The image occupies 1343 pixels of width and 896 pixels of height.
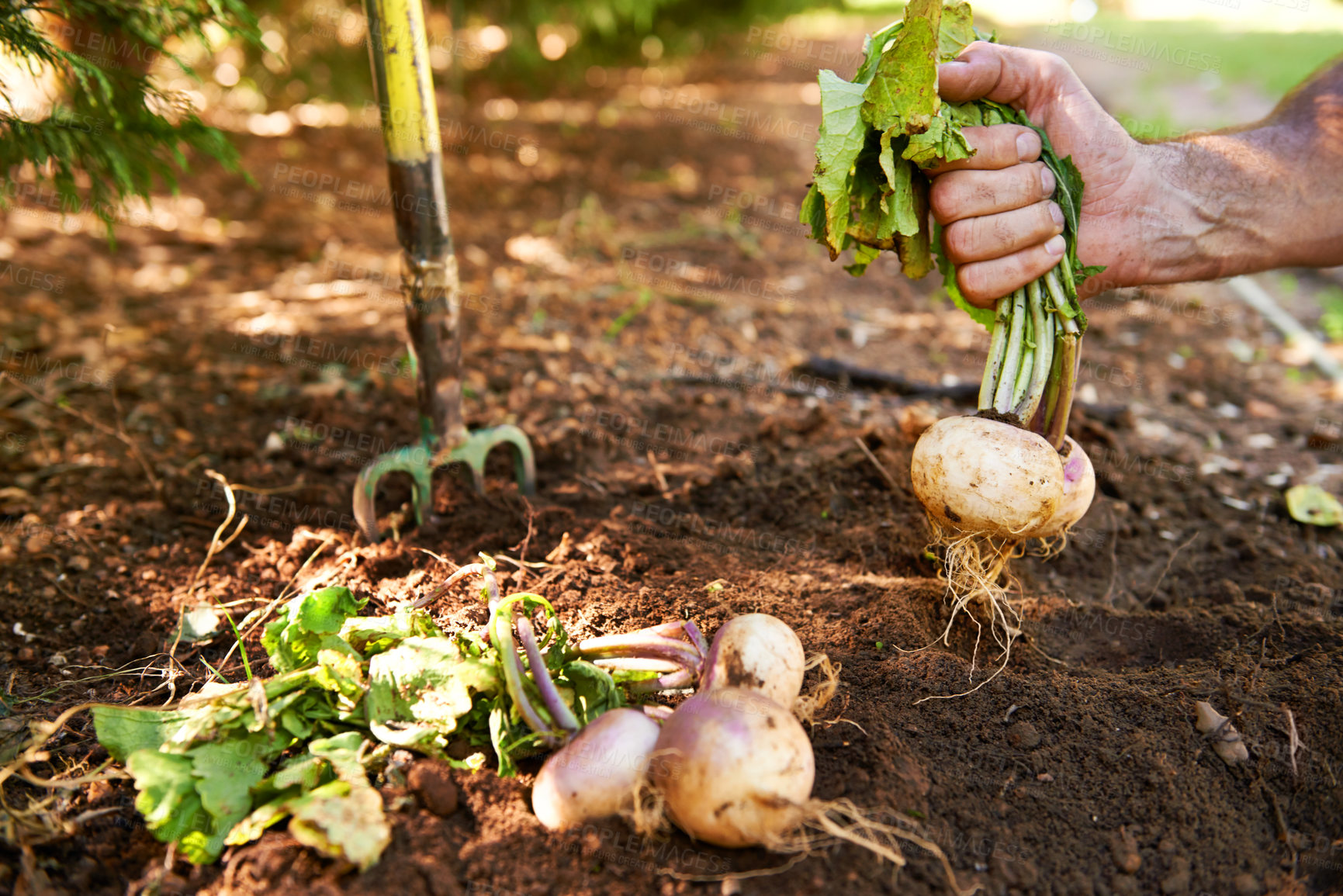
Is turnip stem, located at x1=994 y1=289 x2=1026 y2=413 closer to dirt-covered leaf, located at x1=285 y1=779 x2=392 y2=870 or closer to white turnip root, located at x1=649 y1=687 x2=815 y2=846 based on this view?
white turnip root, located at x1=649 y1=687 x2=815 y2=846

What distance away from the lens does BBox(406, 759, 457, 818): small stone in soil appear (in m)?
1.70

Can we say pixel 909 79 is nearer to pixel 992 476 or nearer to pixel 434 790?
pixel 992 476

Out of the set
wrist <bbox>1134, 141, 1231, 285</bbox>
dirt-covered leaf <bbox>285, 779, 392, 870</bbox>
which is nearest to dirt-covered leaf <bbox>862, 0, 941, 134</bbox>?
wrist <bbox>1134, 141, 1231, 285</bbox>

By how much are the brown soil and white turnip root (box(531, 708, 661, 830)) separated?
58 mm

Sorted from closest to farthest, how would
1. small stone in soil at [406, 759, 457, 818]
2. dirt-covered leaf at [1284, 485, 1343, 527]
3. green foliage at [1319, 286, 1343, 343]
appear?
small stone in soil at [406, 759, 457, 818] < dirt-covered leaf at [1284, 485, 1343, 527] < green foliage at [1319, 286, 1343, 343]

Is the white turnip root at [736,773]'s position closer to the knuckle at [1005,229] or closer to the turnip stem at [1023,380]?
the turnip stem at [1023,380]

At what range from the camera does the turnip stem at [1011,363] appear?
7.88 feet

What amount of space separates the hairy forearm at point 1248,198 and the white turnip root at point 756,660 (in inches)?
70.3

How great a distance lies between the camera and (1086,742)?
203 cm

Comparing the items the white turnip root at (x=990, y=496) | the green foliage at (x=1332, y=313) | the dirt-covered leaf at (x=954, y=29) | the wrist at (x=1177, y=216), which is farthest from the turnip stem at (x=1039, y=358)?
the green foliage at (x=1332, y=313)

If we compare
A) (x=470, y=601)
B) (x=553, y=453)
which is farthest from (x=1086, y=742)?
(x=553, y=453)

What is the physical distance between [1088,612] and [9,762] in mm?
2827

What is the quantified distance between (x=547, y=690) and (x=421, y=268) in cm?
137

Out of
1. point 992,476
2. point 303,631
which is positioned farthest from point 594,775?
point 992,476
